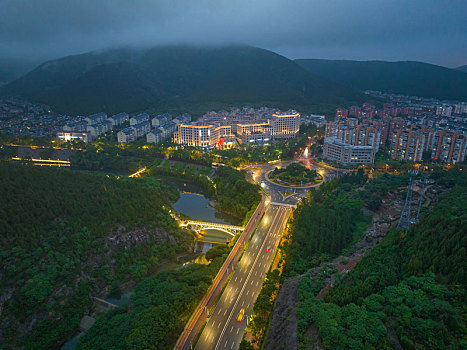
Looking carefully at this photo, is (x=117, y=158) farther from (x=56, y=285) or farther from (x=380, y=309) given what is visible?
(x=380, y=309)

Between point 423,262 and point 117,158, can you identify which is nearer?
point 423,262

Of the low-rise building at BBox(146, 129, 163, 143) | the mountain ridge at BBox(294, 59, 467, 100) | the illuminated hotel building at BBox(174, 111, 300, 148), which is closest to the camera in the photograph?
the illuminated hotel building at BBox(174, 111, 300, 148)

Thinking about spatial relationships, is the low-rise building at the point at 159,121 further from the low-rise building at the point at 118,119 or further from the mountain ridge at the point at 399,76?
the mountain ridge at the point at 399,76

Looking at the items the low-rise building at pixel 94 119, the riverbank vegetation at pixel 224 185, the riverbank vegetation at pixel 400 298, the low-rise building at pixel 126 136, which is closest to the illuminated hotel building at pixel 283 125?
the riverbank vegetation at pixel 224 185

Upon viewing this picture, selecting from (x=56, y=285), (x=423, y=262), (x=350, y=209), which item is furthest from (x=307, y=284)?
(x=56, y=285)

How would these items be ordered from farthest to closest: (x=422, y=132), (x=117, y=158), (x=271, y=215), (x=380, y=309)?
(x=117, y=158) → (x=422, y=132) → (x=271, y=215) → (x=380, y=309)

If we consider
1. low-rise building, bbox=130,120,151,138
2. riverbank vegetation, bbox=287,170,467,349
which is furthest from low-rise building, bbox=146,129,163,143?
riverbank vegetation, bbox=287,170,467,349

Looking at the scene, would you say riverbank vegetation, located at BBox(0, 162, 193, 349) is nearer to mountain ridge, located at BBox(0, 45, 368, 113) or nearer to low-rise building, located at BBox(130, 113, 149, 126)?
low-rise building, located at BBox(130, 113, 149, 126)

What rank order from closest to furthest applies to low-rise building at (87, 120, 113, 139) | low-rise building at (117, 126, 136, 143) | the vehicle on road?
the vehicle on road < low-rise building at (117, 126, 136, 143) < low-rise building at (87, 120, 113, 139)
